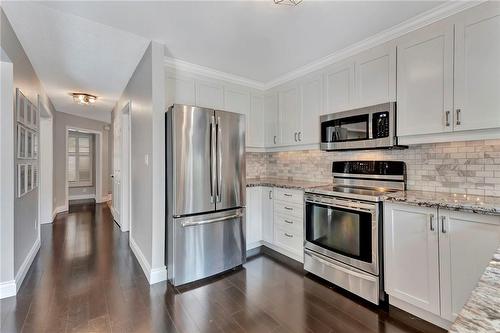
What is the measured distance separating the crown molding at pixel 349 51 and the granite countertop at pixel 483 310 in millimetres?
2232

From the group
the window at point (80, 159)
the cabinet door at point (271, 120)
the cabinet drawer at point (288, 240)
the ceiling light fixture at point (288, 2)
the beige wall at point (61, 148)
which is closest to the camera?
the ceiling light fixture at point (288, 2)

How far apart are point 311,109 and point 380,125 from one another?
96cm

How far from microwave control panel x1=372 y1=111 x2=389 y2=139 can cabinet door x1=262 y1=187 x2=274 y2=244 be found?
1.48 meters

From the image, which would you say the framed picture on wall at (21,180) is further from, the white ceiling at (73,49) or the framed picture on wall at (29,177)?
the white ceiling at (73,49)

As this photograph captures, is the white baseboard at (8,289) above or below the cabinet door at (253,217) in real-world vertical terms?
below

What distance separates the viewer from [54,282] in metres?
2.52

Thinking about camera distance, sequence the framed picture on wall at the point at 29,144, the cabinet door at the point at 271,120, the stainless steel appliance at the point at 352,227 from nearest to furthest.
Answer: the stainless steel appliance at the point at 352,227 < the framed picture on wall at the point at 29,144 < the cabinet door at the point at 271,120

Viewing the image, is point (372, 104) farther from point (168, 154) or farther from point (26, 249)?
point (26, 249)

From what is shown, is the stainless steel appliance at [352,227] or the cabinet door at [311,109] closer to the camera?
the stainless steel appliance at [352,227]

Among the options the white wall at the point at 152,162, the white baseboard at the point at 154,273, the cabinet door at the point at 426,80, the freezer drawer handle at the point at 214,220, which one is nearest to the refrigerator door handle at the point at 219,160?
the freezer drawer handle at the point at 214,220

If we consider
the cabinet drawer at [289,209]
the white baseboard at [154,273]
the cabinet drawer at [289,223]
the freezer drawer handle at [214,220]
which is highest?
the cabinet drawer at [289,209]

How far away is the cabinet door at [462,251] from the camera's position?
1573mm

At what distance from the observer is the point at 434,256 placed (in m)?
1.80

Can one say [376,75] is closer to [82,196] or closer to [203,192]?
[203,192]
